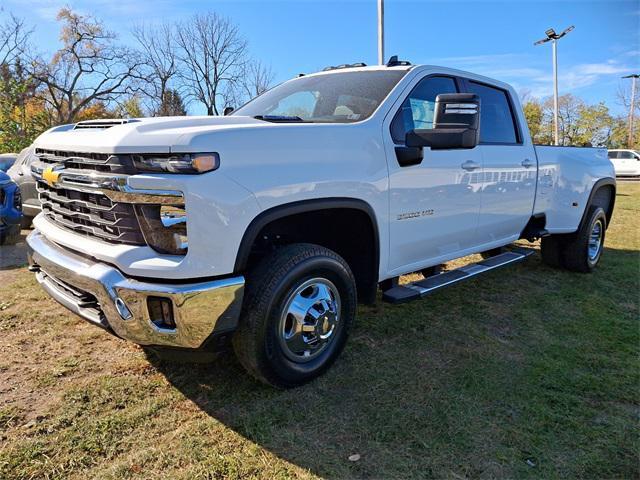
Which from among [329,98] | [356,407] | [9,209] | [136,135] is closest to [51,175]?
[136,135]

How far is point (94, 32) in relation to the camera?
Answer: 37.2 m

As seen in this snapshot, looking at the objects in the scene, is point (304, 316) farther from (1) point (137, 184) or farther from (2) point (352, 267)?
(1) point (137, 184)

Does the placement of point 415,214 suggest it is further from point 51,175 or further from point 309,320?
point 51,175

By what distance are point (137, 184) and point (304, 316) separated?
1.17 m

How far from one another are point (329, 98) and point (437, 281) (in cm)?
163

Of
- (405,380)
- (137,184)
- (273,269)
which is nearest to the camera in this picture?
(137,184)

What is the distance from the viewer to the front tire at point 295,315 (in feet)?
8.08

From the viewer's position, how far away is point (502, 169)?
4125 mm

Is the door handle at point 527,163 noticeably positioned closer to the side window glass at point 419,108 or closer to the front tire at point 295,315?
the side window glass at point 419,108

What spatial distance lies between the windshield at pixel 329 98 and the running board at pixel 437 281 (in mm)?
1224

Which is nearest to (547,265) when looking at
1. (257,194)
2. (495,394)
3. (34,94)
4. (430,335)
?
(430,335)

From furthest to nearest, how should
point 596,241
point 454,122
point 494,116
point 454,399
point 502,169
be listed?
1. point 596,241
2. point 494,116
3. point 502,169
4. point 454,122
5. point 454,399

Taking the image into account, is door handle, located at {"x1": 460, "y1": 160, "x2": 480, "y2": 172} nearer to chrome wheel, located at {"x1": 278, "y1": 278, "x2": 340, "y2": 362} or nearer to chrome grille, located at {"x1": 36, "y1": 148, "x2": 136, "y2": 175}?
chrome wheel, located at {"x1": 278, "y1": 278, "x2": 340, "y2": 362}

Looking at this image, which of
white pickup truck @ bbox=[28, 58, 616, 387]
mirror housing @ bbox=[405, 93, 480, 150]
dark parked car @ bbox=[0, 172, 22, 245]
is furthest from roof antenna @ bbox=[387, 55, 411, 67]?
dark parked car @ bbox=[0, 172, 22, 245]
